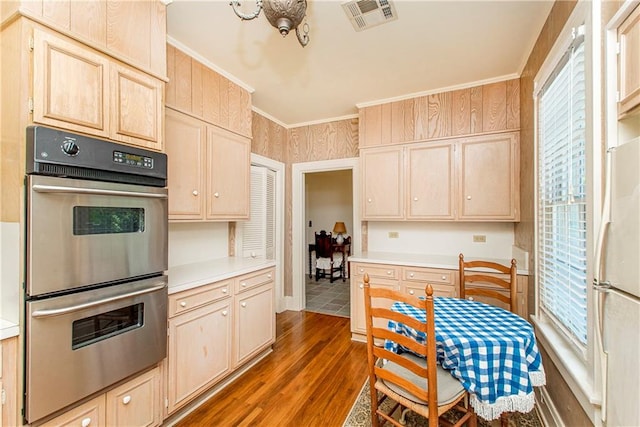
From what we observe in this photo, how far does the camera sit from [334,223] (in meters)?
6.81

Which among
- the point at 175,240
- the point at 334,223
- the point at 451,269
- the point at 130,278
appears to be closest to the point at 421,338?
the point at 451,269

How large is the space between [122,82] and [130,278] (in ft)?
3.57

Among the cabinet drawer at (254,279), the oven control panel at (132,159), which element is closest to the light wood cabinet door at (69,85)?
the oven control panel at (132,159)

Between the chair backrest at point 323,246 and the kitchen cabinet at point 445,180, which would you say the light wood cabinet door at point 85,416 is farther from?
the chair backrest at point 323,246

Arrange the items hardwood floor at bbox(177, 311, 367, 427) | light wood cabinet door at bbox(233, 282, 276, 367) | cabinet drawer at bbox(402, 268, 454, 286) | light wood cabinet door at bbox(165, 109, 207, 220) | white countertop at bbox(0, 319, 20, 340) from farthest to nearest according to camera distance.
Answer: cabinet drawer at bbox(402, 268, 454, 286)
light wood cabinet door at bbox(233, 282, 276, 367)
light wood cabinet door at bbox(165, 109, 207, 220)
hardwood floor at bbox(177, 311, 367, 427)
white countertop at bbox(0, 319, 20, 340)

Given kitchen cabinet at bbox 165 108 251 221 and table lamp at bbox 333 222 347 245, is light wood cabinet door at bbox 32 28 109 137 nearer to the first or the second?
kitchen cabinet at bbox 165 108 251 221

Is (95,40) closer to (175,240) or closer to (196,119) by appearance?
(196,119)

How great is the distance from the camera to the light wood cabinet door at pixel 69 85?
123 centimetres

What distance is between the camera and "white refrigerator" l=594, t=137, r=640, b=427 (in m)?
0.91

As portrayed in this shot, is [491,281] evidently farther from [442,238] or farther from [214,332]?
[214,332]

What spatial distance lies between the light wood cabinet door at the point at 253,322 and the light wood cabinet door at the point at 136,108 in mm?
1425

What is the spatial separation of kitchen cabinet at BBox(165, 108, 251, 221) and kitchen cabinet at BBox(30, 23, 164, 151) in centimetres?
46

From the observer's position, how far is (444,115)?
3.01 meters

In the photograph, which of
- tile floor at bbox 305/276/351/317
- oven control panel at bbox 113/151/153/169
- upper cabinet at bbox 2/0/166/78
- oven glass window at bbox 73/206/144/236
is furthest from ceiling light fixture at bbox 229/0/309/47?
tile floor at bbox 305/276/351/317
